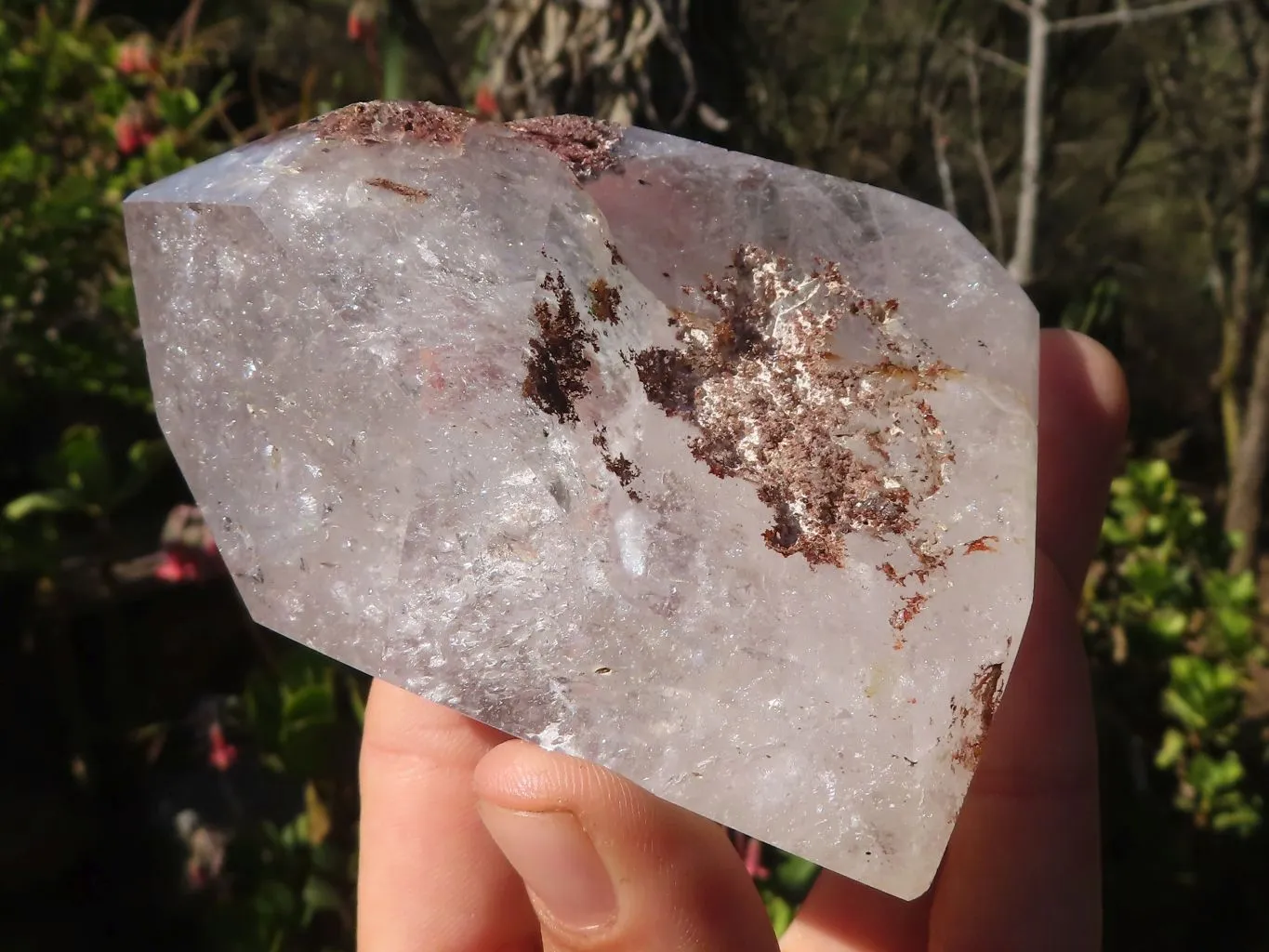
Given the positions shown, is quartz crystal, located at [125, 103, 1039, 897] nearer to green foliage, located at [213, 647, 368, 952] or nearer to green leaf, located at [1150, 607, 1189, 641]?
green foliage, located at [213, 647, 368, 952]

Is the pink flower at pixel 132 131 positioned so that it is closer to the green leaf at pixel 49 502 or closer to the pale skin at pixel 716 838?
the green leaf at pixel 49 502

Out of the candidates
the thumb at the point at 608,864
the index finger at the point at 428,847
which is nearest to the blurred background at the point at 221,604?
the index finger at the point at 428,847

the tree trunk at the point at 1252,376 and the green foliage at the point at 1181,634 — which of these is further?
the tree trunk at the point at 1252,376

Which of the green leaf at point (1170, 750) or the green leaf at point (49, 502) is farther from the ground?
the green leaf at point (49, 502)

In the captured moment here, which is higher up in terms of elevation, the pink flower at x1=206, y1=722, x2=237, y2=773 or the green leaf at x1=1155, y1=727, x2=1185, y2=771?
the pink flower at x1=206, y1=722, x2=237, y2=773

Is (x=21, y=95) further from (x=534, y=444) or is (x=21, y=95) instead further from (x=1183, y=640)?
(x=1183, y=640)

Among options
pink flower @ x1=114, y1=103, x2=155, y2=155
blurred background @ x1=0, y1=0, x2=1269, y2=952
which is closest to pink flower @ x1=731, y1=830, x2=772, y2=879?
blurred background @ x1=0, y1=0, x2=1269, y2=952

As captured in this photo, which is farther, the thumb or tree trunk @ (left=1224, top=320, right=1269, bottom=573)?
tree trunk @ (left=1224, top=320, right=1269, bottom=573)

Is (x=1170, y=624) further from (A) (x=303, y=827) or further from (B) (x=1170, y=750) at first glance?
(A) (x=303, y=827)

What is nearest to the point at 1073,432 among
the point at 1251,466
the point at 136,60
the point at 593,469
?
the point at 593,469
